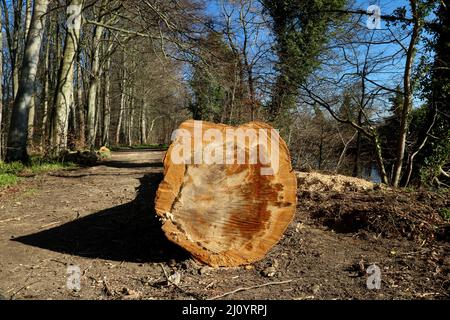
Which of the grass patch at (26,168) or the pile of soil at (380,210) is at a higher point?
the grass patch at (26,168)

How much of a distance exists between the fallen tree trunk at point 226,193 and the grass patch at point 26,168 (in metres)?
4.80

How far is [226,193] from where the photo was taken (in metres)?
3.60

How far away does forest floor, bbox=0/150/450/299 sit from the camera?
9.79 feet

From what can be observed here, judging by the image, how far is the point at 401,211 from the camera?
4.51 metres

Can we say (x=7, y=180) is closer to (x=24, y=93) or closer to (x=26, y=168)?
(x=26, y=168)

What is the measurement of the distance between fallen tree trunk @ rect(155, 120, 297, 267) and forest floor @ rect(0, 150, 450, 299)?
223mm

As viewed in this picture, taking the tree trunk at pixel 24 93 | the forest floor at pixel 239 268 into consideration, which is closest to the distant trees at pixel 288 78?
the tree trunk at pixel 24 93

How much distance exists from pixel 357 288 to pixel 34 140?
34.8ft

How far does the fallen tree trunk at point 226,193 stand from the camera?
345cm

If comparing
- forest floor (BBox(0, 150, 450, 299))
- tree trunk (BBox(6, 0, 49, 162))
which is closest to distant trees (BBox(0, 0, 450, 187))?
tree trunk (BBox(6, 0, 49, 162))

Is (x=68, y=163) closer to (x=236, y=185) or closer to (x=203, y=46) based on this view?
(x=203, y=46)
